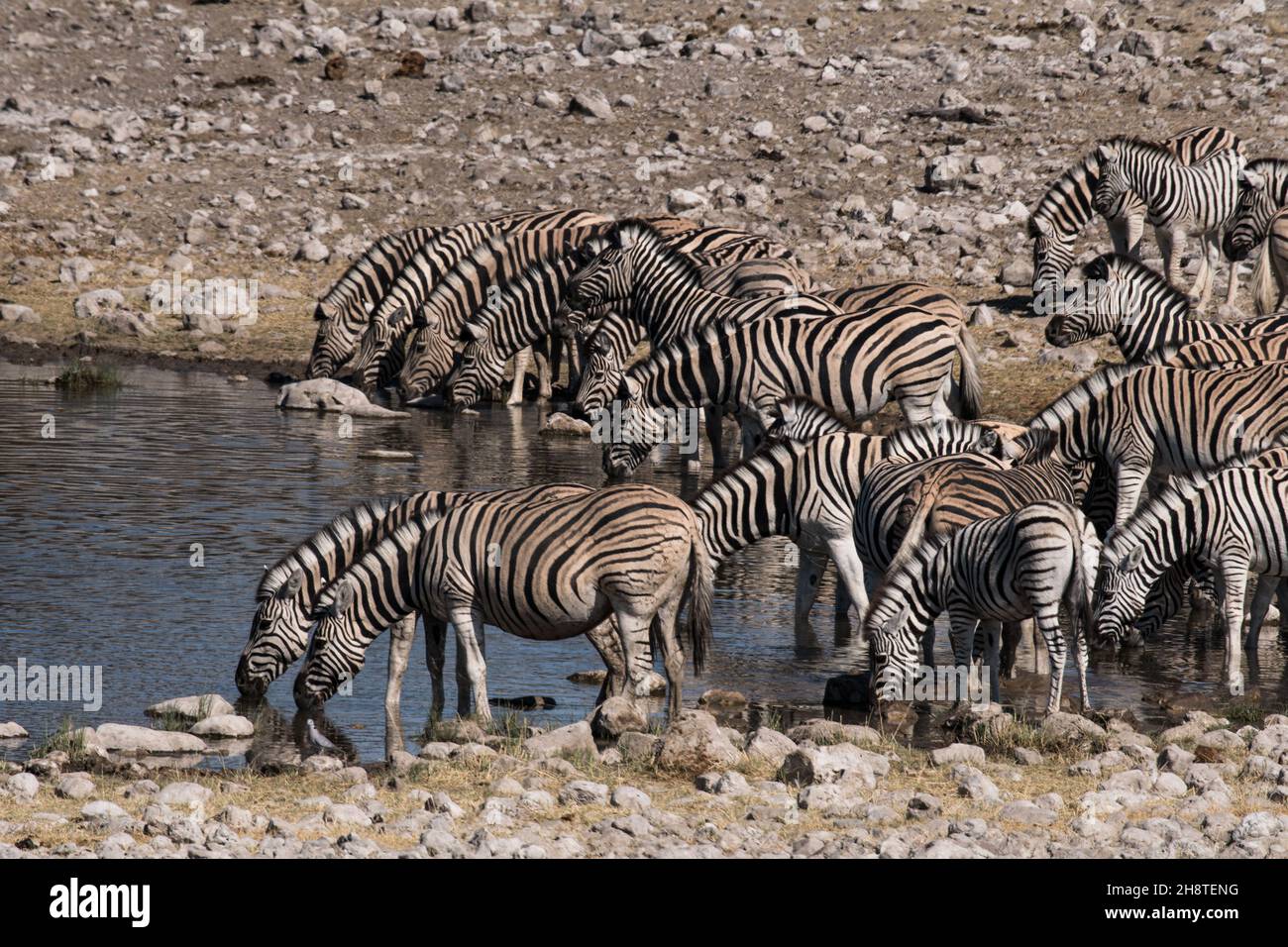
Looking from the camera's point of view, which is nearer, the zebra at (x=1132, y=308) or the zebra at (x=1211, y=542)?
the zebra at (x=1211, y=542)

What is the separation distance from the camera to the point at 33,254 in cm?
2684

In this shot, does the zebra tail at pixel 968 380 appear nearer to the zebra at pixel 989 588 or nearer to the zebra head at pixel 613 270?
the zebra head at pixel 613 270

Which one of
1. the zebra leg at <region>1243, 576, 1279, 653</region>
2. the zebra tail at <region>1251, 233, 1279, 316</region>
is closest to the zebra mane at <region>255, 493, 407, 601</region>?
the zebra leg at <region>1243, 576, 1279, 653</region>

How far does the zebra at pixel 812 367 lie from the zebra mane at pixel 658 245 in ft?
9.60

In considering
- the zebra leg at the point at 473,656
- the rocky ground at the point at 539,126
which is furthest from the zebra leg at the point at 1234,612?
the rocky ground at the point at 539,126

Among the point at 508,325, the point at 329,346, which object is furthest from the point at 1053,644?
the point at 329,346

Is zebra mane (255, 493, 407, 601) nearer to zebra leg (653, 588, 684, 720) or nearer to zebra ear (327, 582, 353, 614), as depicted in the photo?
zebra ear (327, 582, 353, 614)

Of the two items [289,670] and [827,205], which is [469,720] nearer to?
[289,670]

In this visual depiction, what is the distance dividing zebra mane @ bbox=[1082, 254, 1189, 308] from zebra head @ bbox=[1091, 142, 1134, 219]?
198 inches

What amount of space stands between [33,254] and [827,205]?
10.5 m

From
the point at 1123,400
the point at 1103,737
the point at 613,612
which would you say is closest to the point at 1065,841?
the point at 1103,737

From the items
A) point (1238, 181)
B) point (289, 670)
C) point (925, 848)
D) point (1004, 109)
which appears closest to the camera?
point (925, 848)

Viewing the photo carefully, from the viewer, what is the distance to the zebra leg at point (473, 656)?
34.2 ft

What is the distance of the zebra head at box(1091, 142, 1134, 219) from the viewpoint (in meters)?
22.4
